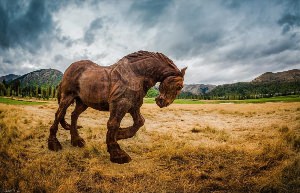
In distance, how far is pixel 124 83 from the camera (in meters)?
5.43

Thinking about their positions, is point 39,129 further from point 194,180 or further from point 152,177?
point 194,180

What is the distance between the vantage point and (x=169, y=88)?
5.48 m

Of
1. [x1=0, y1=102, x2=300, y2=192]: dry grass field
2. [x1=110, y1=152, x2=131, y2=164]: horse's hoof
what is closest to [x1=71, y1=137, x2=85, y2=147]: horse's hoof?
[x1=0, y1=102, x2=300, y2=192]: dry grass field

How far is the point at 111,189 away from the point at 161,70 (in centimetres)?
289

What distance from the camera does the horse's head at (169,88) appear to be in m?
5.46

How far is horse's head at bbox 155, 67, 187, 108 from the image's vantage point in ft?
17.9

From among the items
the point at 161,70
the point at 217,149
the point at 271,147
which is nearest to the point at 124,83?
the point at 161,70

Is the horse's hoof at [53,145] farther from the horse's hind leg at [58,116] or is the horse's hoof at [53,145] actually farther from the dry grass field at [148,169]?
the dry grass field at [148,169]

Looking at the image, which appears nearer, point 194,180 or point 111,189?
point 111,189

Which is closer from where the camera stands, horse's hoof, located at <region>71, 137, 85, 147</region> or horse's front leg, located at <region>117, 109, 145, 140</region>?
horse's front leg, located at <region>117, 109, 145, 140</region>

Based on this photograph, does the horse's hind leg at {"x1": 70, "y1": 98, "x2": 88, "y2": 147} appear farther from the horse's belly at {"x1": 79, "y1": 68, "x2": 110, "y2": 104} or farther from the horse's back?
the horse's belly at {"x1": 79, "y1": 68, "x2": 110, "y2": 104}

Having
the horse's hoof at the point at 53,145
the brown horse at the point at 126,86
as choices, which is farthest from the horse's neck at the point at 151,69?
the horse's hoof at the point at 53,145

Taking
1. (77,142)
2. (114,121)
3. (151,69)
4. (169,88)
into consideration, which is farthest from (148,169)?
(77,142)

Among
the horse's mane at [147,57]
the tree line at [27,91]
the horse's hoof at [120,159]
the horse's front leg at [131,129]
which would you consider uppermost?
the tree line at [27,91]
